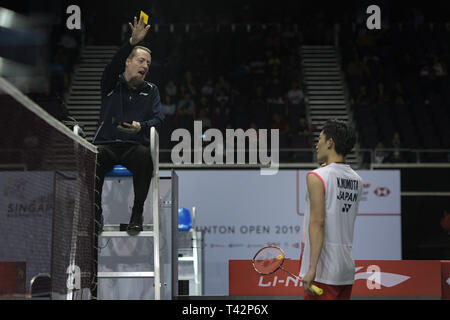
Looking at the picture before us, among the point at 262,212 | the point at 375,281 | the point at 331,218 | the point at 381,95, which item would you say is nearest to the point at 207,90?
the point at 381,95

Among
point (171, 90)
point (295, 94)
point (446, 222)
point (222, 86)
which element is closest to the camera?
point (446, 222)

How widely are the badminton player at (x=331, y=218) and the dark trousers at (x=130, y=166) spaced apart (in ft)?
4.88

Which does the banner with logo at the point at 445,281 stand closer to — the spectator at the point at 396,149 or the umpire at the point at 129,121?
the umpire at the point at 129,121

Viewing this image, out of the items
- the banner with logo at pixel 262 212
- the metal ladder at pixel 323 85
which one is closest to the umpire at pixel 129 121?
the banner with logo at pixel 262 212

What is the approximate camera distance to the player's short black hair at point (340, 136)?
3.40 m

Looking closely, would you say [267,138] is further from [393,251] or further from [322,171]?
[322,171]

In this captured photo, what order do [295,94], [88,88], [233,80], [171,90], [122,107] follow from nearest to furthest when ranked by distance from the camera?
[122,107]
[171,90]
[295,94]
[233,80]
[88,88]

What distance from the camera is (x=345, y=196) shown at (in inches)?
133

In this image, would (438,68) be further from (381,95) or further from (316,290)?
(316,290)

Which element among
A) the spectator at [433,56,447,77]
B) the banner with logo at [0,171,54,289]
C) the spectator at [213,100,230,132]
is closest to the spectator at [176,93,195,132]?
the spectator at [213,100,230,132]

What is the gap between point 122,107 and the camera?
4.64 metres

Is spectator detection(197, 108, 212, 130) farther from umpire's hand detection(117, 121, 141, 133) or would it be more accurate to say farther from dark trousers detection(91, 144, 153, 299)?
umpire's hand detection(117, 121, 141, 133)

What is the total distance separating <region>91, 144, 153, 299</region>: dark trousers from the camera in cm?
449

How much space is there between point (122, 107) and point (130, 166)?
44 centimetres
